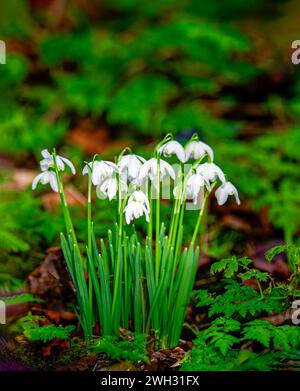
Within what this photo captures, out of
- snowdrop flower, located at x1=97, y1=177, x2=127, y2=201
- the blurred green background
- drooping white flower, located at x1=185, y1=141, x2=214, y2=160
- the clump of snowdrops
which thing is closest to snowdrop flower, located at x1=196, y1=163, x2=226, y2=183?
the clump of snowdrops

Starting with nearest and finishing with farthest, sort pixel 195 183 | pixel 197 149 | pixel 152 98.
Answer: pixel 195 183, pixel 197 149, pixel 152 98

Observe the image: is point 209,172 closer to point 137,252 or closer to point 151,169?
point 151,169

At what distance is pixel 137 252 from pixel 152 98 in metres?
2.32

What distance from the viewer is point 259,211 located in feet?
10.3

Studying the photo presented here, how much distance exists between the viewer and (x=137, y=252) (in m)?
1.67

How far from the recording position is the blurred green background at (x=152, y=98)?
2.94 meters

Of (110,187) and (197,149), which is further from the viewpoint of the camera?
(197,149)

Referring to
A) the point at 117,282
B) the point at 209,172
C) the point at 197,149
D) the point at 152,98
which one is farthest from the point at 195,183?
the point at 152,98

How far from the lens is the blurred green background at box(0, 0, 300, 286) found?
2936 millimetres

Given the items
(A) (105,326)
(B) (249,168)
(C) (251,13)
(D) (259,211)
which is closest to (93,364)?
(A) (105,326)

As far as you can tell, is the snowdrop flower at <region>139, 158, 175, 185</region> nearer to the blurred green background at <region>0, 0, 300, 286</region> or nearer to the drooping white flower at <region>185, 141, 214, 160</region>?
the drooping white flower at <region>185, 141, 214, 160</region>

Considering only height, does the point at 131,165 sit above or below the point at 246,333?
above

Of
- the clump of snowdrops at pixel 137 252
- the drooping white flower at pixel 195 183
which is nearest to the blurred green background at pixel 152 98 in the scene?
the clump of snowdrops at pixel 137 252

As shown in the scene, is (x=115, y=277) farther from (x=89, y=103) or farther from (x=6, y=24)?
(x=6, y=24)
